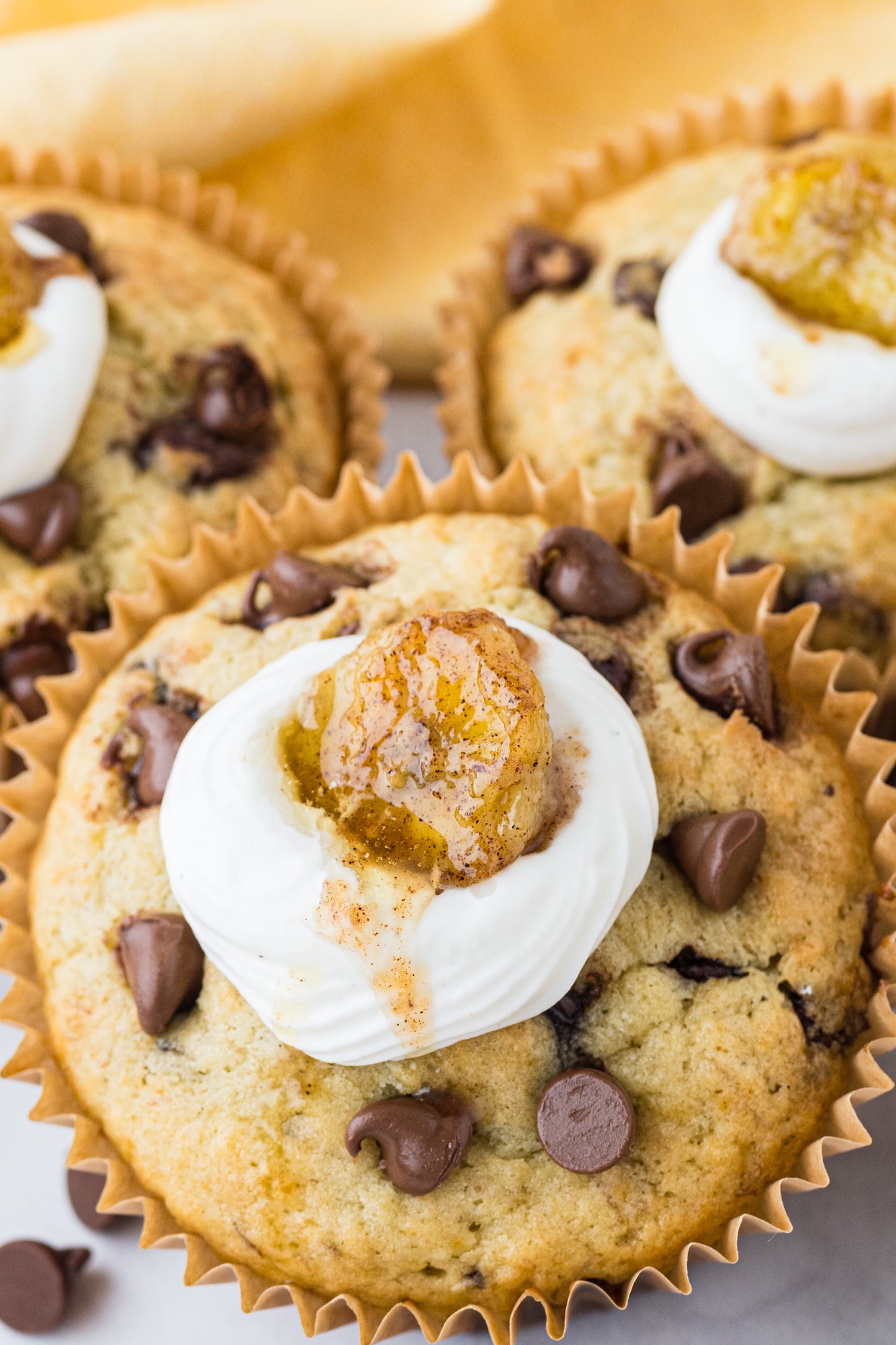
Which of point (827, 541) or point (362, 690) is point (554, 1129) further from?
point (827, 541)

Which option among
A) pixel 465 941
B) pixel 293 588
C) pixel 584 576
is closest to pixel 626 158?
pixel 584 576

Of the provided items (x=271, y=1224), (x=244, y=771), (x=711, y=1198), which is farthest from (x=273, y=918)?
(x=711, y=1198)

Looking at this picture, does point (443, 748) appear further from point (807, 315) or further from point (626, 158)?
point (626, 158)

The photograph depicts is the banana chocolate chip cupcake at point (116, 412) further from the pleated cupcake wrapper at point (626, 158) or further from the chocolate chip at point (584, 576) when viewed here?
the chocolate chip at point (584, 576)

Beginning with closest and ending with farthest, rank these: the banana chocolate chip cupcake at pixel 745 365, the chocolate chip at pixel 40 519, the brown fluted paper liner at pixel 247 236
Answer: the banana chocolate chip cupcake at pixel 745 365 < the chocolate chip at pixel 40 519 < the brown fluted paper liner at pixel 247 236

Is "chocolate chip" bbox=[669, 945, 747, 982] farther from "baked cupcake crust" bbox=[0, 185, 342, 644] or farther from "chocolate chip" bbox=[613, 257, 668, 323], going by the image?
"chocolate chip" bbox=[613, 257, 668, 323]

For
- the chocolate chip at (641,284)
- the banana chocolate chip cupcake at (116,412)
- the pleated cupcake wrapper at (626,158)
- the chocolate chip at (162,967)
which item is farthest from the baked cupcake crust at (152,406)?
the chocolate chip at (162,967)
